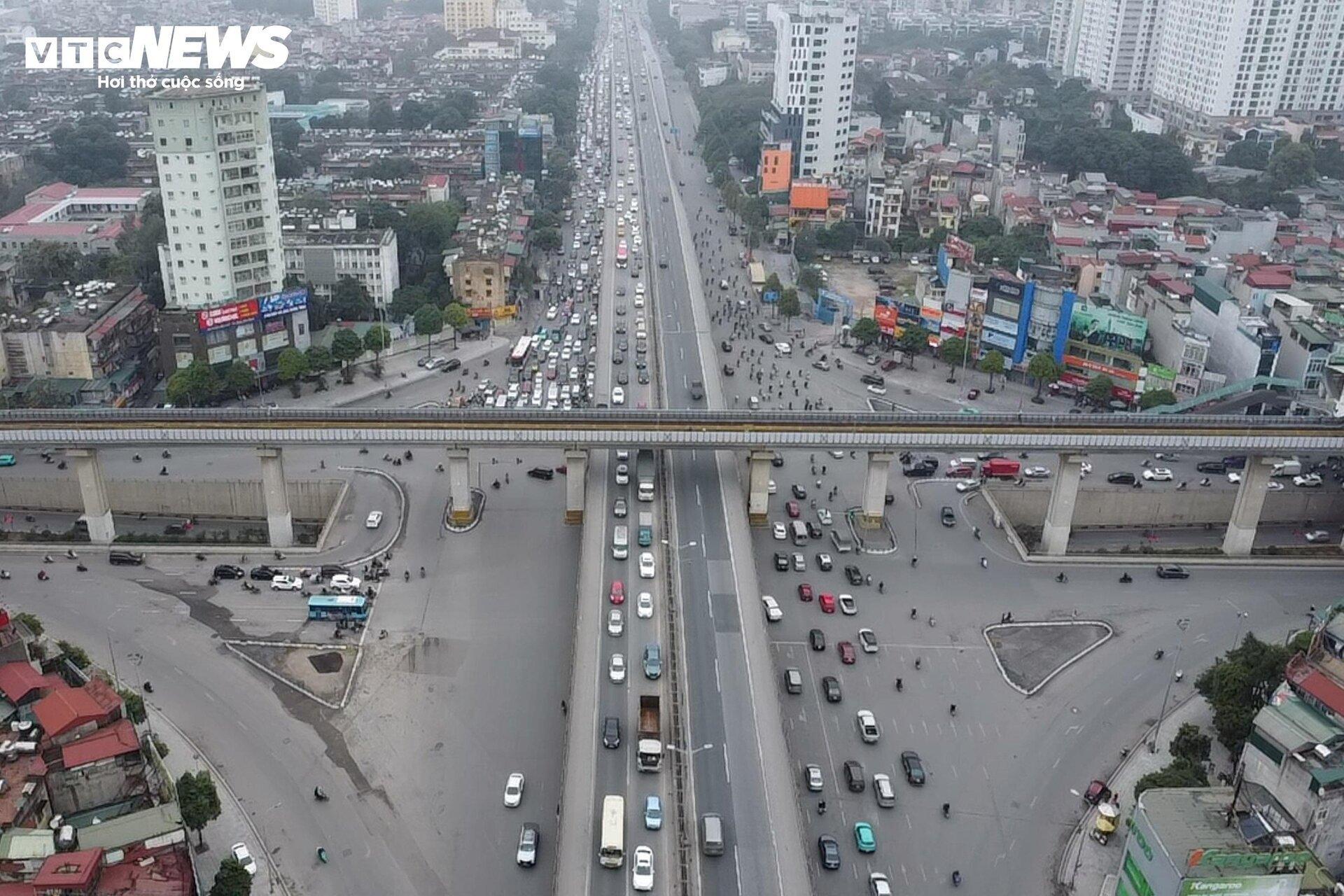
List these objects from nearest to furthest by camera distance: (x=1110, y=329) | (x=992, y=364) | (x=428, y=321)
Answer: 1. (x=1110, y=329)
2. (x=992, y=364)
3. (x=428, y=321)

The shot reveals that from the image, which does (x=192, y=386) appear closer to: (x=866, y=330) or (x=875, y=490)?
(x=875, y=490)

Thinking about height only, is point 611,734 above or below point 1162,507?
above

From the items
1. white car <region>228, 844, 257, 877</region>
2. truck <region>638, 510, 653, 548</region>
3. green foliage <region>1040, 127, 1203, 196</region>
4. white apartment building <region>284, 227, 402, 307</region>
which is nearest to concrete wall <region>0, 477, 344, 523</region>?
truck <region>638, 510, 653, 548</region>

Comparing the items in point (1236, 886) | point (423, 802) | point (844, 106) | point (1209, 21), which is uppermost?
point (1209, 21)

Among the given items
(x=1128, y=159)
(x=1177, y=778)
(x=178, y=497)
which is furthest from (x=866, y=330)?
(x=1128, y=159)

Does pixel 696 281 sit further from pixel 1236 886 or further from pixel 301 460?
pixel 1236 886

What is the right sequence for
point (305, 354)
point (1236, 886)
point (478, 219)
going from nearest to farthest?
point (1236, 886) → point (305, 354) → point (478, 219)

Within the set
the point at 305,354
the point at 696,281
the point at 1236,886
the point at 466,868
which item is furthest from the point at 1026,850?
the point at 696,281

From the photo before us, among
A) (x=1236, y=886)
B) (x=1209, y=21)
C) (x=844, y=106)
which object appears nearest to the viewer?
(x=1236, y=886)
